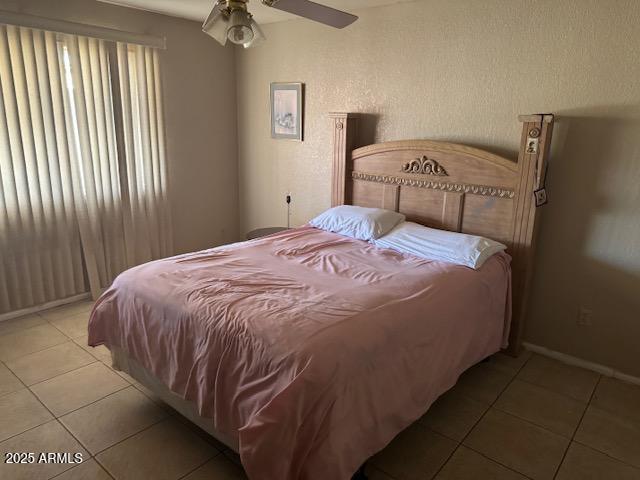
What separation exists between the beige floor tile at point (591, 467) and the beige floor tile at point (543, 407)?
5.3 inches

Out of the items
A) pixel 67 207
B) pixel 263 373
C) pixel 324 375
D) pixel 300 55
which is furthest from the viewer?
pixel 300 55

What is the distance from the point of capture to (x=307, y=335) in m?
1.70

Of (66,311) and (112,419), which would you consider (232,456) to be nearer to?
(112,419)

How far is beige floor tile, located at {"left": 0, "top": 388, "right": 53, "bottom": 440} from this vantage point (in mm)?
2207

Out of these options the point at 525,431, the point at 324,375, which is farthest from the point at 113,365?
the point at 525,431

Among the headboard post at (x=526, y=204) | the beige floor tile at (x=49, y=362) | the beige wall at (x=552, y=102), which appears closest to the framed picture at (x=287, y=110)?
the beige wall at (x=552, y=102)

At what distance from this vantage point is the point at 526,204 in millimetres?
2740

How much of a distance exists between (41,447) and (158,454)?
0.56m

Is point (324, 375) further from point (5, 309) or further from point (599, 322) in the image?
point (5, 309)

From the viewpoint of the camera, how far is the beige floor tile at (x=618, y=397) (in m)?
2.43

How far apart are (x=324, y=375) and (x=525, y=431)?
133 cm

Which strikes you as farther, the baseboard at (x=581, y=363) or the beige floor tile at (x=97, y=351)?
the beige floor tile at (x=97, y=351)

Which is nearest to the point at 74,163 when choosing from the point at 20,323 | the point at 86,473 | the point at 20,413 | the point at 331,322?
the point at 20,323

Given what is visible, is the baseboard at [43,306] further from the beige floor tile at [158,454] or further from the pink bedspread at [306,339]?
the beige floor tile at [158,454]
